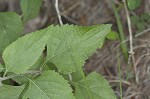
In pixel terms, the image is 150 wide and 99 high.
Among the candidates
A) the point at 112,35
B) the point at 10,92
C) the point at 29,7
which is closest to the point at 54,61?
the point at 10,92

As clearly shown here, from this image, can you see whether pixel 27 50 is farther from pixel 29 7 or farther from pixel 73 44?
pixel 29 7

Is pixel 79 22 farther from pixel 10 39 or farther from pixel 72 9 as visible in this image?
pixel 10 39

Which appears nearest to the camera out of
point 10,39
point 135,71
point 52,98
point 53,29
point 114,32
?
point 52,98

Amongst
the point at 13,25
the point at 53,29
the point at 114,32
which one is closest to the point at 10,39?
the point at 13,25

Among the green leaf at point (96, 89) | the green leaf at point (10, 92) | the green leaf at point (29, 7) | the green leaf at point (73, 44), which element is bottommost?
the green leaf at point (96, 89)

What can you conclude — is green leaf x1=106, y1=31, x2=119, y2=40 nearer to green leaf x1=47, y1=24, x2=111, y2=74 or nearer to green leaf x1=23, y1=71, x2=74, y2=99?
green leaf x1=47, y1=24, x2=111, y2=74

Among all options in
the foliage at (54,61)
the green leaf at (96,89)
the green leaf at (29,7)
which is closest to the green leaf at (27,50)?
the foliage at (54,61)

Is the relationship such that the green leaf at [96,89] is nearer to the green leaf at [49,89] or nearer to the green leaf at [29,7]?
the green leaf at [49,89]
